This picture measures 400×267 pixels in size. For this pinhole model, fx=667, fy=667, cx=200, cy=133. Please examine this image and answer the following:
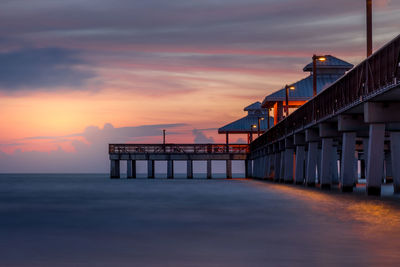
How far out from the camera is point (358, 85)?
3216 centimetres

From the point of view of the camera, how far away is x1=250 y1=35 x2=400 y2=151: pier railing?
86.1 ft

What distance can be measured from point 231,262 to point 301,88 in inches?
2828

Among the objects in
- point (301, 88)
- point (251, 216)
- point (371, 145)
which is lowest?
point (251, 216)

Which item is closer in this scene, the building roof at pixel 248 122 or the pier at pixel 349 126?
the pier at pixel 349 126

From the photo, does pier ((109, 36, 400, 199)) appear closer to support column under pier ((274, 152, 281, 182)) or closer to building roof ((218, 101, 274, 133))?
support column under pier ((274, 152, 281, 182))

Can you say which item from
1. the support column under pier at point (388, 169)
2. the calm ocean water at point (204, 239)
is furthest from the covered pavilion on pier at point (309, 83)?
the calm ocean water at point (204, 239)

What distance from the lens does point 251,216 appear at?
20.9 metres

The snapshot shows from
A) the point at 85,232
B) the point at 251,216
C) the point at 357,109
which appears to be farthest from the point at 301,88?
the point at 85,232

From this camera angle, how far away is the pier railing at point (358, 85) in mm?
26234

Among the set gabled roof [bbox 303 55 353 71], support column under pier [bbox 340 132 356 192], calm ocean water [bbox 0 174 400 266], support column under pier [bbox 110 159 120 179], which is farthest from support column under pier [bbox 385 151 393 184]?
calm ocean water [bbox 0 174 400 266]

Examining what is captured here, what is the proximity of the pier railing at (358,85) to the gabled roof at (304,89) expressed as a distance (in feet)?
90.6

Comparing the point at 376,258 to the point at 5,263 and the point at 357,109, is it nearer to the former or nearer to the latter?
the point at 5,263

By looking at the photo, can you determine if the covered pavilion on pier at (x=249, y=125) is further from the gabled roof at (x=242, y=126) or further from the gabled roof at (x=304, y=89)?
the gabled roof at (x=304, y=89)

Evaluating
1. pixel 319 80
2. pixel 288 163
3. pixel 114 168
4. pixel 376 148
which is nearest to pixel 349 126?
pixel 376 148
